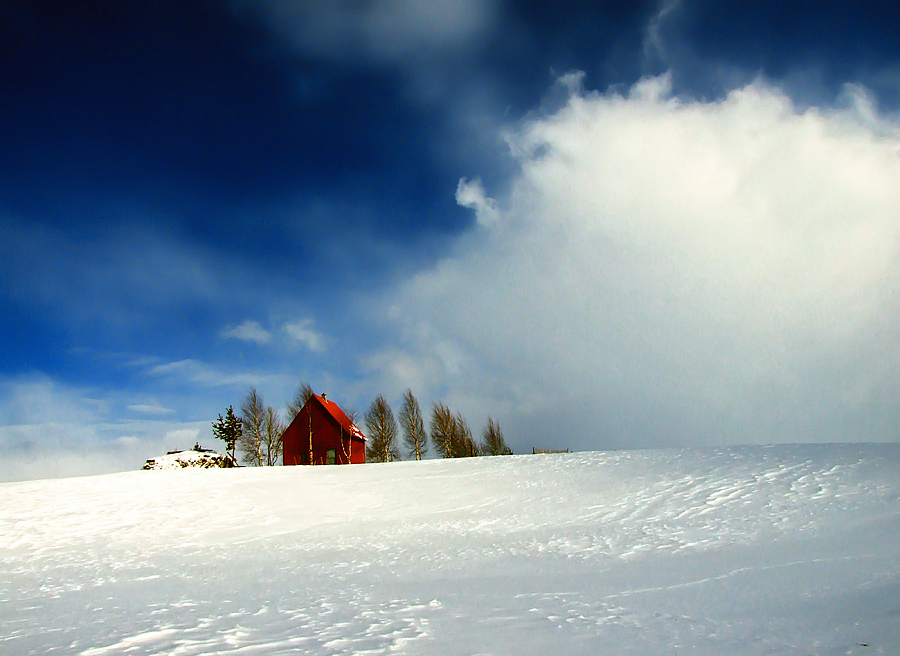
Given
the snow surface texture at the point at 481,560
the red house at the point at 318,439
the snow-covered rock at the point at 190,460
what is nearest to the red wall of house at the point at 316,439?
the red house at the point at 318,439

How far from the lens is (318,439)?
37.2 meters

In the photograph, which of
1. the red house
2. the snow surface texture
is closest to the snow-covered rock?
the red house

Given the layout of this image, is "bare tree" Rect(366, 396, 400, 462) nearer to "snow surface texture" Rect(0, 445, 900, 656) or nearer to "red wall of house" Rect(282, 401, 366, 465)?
"red wall of house" Rect(282, 401, 366, 465)

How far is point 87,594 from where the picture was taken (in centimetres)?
752

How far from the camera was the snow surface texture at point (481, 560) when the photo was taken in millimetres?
4621

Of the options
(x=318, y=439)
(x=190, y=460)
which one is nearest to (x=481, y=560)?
(x=190, y=460)

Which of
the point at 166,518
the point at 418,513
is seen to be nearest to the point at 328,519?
the point at 418,513

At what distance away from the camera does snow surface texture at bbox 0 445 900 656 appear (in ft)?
15.2

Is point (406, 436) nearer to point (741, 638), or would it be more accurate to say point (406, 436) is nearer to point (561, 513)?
point (561, 513)

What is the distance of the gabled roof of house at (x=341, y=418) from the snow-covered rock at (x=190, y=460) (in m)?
8.18

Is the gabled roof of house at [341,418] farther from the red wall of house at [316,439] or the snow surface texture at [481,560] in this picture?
the snow surface texture at [481,560]

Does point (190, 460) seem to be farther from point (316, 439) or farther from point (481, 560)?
point (481, 560)

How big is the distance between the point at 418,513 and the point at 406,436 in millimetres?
27319

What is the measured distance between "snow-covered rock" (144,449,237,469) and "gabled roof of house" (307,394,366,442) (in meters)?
8.18
